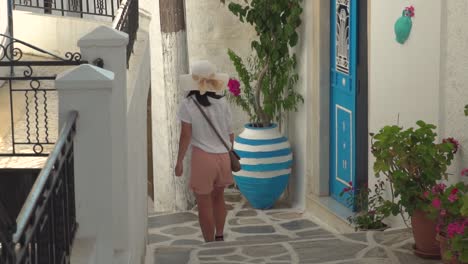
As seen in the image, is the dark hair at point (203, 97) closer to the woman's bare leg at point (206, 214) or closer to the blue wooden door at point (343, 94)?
the woman's bare leg at point (206, 214)

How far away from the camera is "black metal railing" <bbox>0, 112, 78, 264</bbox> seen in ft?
11.1

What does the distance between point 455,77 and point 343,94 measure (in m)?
2.97

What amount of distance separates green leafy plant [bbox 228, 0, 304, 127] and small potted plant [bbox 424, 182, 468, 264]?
4.84 meters

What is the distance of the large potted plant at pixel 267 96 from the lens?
11.8 meters

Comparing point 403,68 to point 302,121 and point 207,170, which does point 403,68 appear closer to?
point 207,170

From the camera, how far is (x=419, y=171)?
25.1 ft

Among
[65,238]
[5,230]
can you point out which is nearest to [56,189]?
[65,238]

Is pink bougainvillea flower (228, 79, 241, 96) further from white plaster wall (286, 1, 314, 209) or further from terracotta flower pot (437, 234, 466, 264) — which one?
terracotta flower pot (437, 234, 466, 264)

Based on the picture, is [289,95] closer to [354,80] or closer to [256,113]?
[256,113]

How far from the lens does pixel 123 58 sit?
6359mm

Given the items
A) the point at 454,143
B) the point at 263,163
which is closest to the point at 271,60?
the point at 263,163

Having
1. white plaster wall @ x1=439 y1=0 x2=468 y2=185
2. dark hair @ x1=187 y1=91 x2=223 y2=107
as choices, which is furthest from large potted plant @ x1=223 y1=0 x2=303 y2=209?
white plaster wall @ x1=439 y1=0 x2=468 y2=185

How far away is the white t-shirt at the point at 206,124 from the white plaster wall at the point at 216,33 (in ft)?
14.9

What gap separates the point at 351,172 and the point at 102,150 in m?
5.84
